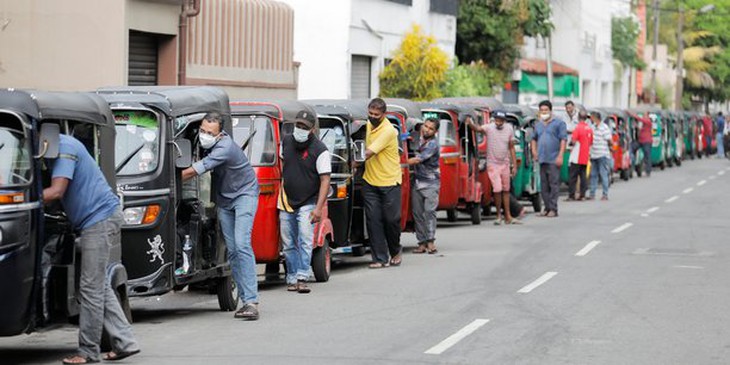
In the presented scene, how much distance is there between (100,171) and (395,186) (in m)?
7.77

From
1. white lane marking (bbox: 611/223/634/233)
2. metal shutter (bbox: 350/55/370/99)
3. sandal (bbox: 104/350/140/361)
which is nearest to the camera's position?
sandal (bbox: 104/350/140/361)

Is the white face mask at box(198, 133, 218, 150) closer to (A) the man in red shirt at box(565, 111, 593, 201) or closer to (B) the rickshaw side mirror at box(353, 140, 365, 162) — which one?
(B) the rickshaw side mirror at box(353, 140, 365, 162)

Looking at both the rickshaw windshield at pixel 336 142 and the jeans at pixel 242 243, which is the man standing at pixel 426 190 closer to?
the rickshaw windshield at pixel 336 142

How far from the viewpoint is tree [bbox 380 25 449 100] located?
127ft

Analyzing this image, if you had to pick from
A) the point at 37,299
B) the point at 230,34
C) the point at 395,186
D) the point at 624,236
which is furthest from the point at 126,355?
the point at 230,34

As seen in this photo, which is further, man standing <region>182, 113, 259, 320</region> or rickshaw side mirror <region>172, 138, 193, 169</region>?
man standing <region>182, 113, 259, 320</region>

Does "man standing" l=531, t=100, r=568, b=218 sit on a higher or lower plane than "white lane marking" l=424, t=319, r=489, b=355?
higher

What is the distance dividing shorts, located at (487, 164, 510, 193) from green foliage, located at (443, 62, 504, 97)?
49.2 feet

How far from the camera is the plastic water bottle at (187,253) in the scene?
1352 cm

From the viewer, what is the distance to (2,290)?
10.0m

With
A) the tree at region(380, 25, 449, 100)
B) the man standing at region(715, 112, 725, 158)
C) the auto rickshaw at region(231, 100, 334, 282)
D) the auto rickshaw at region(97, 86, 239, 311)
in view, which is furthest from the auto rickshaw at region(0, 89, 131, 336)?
the man standing at region(715, 112, 725, 158)

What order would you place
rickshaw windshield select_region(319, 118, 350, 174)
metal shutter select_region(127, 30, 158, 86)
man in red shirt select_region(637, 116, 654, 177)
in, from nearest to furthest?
rickshaw windshield select_region(319, 118, 350, 174) < metal shutter select_region(127, 30, 158, 86) < man in red shirt select_region(637, 116, 654, 177)

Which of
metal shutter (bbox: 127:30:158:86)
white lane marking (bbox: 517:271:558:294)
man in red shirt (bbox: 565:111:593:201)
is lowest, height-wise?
white lane marking (bbox: 517:271:558:294)

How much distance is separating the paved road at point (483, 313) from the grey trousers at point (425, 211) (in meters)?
0.42
